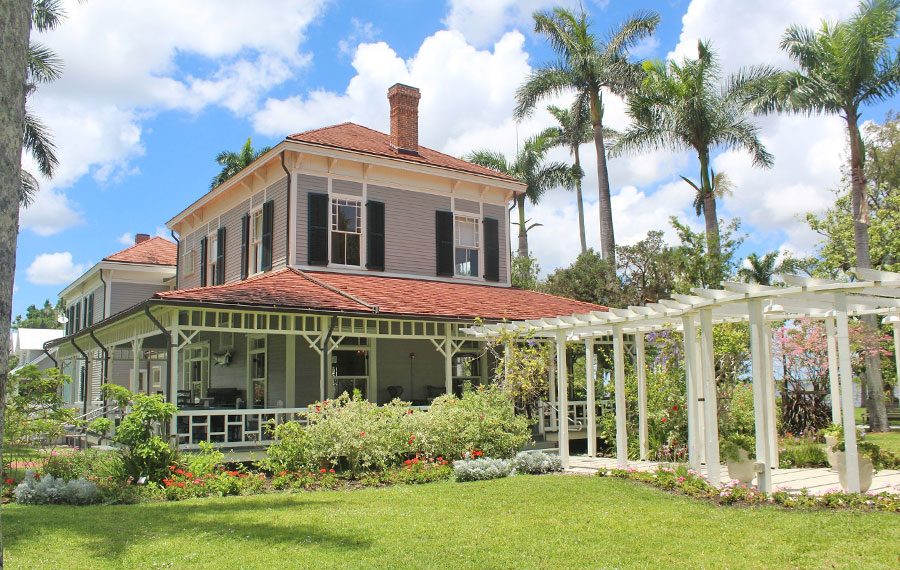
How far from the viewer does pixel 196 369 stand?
68.8 ft

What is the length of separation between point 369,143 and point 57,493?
468 inches

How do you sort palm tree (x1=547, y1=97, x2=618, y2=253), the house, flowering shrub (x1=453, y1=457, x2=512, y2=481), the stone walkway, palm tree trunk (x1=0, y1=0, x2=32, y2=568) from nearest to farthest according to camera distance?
palm tree trunk (x1=0, y1=0, x2=32, y2=568)
the stone walkway
flowering shrub (x1=453, y1=457, x2=512, y2=481)
the house
palm tree (x1=547, y1=97, x2=618, y2=253)

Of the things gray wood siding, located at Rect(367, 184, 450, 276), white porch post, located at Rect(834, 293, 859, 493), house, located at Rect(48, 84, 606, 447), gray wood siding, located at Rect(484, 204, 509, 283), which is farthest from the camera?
gray wood siding, located at Rect(484, 204, 509, 283)

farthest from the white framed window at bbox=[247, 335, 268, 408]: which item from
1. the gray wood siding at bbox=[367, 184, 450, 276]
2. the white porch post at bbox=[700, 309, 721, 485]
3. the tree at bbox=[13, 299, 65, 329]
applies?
the tree at bbox=[13, 299, 65, 329]

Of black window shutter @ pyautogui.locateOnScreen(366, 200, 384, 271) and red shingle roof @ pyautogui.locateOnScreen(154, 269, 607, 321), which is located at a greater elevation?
black window shutter @ pyautogui.locateOnScreen(366, 200, 384, 271)

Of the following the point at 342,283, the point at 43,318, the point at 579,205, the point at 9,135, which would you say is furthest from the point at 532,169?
the point at 43,318

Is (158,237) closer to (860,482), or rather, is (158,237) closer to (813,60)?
(813,60)

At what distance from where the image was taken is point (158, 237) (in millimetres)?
33375

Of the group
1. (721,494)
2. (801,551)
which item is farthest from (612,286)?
(801,551)

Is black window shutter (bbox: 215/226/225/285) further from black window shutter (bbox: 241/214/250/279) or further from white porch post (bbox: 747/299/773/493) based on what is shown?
white porch post (bbox: 747/299/773/493)

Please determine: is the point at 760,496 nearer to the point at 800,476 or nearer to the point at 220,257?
the point at 800,476

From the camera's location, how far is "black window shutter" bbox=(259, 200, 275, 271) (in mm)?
17734

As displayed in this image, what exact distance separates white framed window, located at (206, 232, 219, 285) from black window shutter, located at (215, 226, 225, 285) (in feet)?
1.47

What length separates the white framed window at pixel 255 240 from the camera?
18625 millimetres
